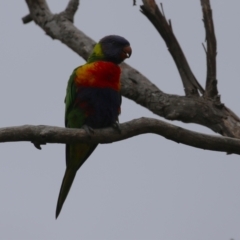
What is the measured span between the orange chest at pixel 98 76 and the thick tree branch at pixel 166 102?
0.37 m

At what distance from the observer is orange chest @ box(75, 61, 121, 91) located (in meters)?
4.73

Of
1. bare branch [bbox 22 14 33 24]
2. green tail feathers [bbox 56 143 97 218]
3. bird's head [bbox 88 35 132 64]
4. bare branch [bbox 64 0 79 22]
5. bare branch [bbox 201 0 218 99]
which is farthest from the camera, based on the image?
bare branch [bbox 22 14 33 24]

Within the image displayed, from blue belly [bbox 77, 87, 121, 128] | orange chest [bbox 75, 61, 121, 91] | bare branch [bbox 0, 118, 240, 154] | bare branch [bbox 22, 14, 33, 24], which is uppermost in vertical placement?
bare branch [bbox 22, 14, 33, 24]

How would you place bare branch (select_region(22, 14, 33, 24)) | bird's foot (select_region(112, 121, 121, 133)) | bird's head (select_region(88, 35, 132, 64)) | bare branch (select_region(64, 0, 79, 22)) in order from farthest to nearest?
bare branch (select_region(22, 14, 33, 24))
bare branch (select_region(64, 0, 79, 22))
bird's head (select_region(88, 35, 132, 64))
bird's foot (select_region(112, 121, 121, 133))

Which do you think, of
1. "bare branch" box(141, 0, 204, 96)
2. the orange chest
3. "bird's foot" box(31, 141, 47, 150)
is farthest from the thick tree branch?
"bird's foot" box(31, 141, 47, 150)

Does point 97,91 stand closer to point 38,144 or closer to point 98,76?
point 98,76

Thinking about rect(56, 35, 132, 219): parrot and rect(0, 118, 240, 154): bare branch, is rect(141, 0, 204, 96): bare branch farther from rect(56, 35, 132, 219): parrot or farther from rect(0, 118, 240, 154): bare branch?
rect(0, 118, 240, 154): bare branch

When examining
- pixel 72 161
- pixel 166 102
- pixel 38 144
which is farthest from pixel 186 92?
Answer: pixel 38 144

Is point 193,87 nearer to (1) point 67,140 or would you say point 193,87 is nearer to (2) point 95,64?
(2) point 95,64

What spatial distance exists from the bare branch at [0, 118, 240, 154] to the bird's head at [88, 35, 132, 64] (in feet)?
3.29

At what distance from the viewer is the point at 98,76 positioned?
4719 mm

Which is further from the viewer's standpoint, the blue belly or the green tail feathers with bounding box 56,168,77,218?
the green tail feathers with bounding box 56,168,77,218

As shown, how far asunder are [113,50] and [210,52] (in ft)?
2.69

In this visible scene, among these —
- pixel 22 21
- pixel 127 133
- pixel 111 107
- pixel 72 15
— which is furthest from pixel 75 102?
pixel 22 21
